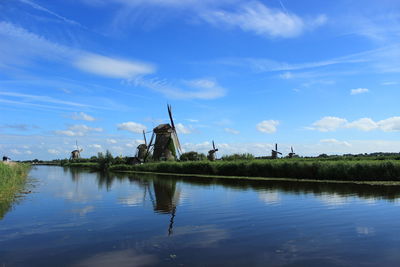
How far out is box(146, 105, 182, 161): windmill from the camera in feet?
197

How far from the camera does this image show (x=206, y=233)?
37.4ft

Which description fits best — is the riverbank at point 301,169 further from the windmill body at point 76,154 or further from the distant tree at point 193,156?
the windmill body at point 76,154

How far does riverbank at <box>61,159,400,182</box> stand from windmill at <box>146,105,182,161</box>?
8471mm

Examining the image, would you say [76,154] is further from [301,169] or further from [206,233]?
[206,233]

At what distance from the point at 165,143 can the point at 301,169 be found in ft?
99.8

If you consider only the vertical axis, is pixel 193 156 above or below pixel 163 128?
below

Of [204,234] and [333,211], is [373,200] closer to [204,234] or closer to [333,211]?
[333,211]

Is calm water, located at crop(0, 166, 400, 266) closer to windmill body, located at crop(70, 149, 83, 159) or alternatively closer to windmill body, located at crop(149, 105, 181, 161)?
windmill body, located at crop(149, 105, 181, 161)

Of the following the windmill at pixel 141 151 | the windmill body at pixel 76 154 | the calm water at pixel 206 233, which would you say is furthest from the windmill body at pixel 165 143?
the windmill body at pixel 76 154

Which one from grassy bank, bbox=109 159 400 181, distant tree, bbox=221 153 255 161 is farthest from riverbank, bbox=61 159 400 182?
distant tree, bbox=221 153 255 161

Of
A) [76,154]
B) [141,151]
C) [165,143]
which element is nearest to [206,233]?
[165,143]

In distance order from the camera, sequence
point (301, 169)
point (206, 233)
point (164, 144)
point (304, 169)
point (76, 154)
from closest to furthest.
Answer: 1. point (206, 233)
2. point (304, 169)
3. point (301, 169)
4. point (164, 144)
5. point (76, 154)

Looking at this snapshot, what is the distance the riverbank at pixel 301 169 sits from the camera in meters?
28.6

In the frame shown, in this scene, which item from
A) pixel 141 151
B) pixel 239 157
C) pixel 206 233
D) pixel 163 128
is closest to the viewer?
pixel 206 233
